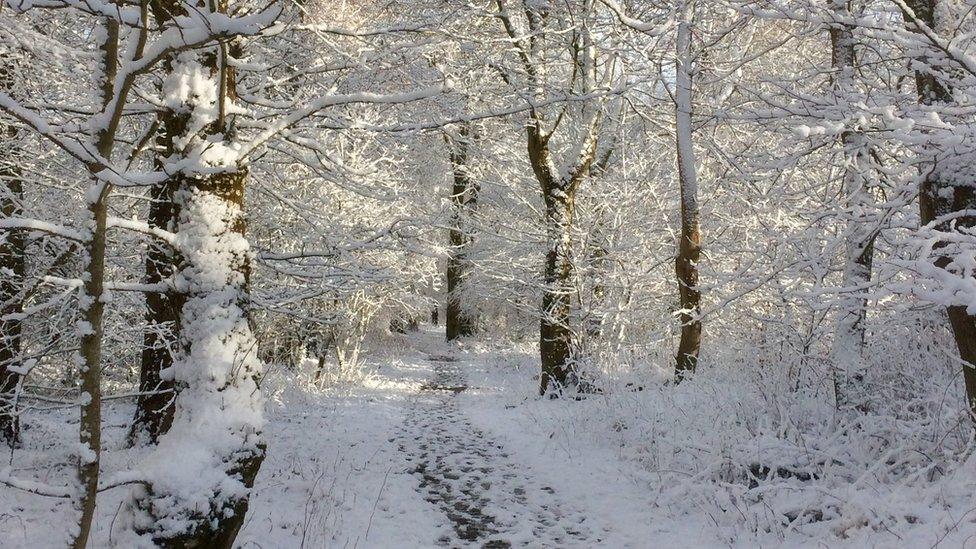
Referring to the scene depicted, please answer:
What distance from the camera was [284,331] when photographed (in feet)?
41.5

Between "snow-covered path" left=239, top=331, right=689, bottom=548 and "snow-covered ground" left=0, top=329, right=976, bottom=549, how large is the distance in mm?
21

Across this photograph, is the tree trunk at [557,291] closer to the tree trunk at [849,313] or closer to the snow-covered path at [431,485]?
the snow-covered path at [431,485]

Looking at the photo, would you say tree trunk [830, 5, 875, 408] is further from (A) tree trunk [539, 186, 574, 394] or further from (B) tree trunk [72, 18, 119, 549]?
(B) tree trunk [72, 18, 119, 549]

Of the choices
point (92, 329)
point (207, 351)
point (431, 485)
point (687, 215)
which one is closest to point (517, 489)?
point (431, 485)

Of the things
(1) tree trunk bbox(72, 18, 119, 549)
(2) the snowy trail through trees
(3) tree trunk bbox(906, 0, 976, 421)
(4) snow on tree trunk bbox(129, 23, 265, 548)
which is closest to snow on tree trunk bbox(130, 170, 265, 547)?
(4) snow on tree trunk bbox(129, 23, 265, 548)

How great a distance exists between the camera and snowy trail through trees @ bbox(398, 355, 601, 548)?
15.4ft

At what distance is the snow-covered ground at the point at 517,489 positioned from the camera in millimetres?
3979

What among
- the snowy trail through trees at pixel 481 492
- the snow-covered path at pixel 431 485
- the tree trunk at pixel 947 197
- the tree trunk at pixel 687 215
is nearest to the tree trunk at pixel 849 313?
the tree trunk at pixel 947 197

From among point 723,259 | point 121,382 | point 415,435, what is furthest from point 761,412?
point 121,382

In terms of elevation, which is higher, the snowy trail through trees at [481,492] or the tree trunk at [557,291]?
the tree trunk at [557,291]

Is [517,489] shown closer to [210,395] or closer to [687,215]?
[210,395]

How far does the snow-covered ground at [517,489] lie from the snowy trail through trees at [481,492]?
23 mm

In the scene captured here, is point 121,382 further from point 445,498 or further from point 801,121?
point 801,121

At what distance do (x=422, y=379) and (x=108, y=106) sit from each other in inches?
465
